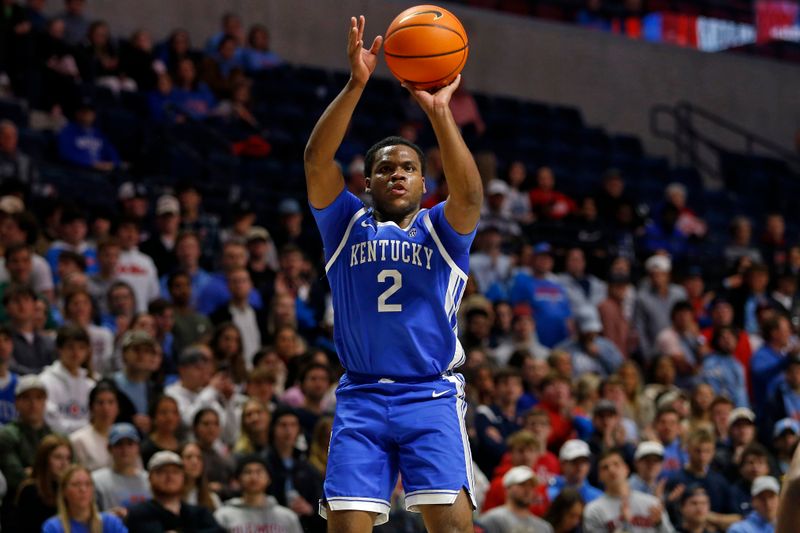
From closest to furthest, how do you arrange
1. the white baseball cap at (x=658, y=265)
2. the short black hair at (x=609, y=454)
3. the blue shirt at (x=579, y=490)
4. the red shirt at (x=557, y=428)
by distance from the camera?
the short black hair at (x=609, y=454)
the blue shirt at (x=579, y=490)
the red shirt at (x=557, y=428)
the white baseball cap at (x=658, y=265)

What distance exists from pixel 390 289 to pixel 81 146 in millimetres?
8426

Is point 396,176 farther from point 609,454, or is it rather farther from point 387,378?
point 609,454

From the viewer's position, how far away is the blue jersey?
542 centimetres

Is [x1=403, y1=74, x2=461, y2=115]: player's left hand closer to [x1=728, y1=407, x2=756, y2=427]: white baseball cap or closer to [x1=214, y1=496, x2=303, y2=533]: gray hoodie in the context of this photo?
[x1=214, y1=496, x2=303, y2=533]: gray hoodie

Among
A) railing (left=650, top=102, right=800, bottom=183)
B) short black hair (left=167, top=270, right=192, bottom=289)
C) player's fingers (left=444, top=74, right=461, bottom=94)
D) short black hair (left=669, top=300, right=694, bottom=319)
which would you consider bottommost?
short black hair (left=669, top=300, right=694, bottom=319)

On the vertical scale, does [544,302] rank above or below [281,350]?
above

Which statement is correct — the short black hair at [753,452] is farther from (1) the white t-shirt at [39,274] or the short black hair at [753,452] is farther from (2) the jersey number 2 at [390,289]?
(2) the jersey number 2 at [390,289]

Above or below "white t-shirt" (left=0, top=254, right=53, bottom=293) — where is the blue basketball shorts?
below

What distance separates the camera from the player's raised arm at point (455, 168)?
542cm

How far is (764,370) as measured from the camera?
1278cm

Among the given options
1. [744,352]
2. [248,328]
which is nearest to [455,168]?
[248,328]

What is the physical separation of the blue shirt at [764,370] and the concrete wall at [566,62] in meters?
7.91

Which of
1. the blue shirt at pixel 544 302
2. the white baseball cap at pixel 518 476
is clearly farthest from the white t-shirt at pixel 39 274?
the blue shirt at pixel 544 302

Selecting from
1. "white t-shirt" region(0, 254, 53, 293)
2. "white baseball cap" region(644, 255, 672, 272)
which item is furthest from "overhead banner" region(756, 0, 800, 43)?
"white t-shirt" region(0, 254, 53, 293)
